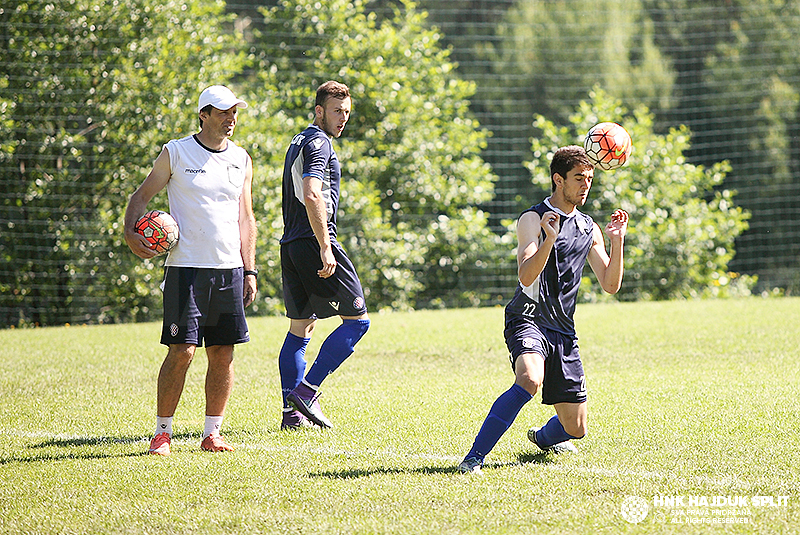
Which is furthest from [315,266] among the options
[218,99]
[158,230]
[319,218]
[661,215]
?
[661,215]

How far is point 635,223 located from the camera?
1581cm

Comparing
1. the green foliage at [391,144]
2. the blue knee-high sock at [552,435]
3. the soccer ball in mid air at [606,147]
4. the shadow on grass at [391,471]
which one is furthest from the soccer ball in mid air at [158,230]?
the green foliage at [391,144]

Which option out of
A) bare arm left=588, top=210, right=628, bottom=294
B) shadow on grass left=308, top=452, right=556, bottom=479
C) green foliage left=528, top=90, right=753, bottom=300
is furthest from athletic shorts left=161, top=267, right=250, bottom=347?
green foliage left=528, top=90, right=753, bottom=300

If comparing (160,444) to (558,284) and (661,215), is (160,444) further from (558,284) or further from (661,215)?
(661,215)

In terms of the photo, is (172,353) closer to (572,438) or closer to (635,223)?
(572,438)

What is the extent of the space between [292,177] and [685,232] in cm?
1123

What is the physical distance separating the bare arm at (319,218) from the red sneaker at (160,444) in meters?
1.29

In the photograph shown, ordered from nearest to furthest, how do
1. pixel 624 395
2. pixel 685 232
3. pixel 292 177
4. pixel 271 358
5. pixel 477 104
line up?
pixel 292 177 < pixel 624 395 < pixel 271 358 < pixel 685 232 < pixel 477 104

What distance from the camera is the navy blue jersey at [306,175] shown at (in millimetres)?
5496

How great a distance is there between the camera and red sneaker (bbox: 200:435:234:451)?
4.90 metres

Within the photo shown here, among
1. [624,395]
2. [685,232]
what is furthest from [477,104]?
[624,395]

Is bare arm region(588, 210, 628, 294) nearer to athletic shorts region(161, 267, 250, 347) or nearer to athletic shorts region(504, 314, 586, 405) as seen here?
athletic shorts region(504, 314, 586, 405)

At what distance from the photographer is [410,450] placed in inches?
190

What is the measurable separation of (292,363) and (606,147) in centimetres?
228
